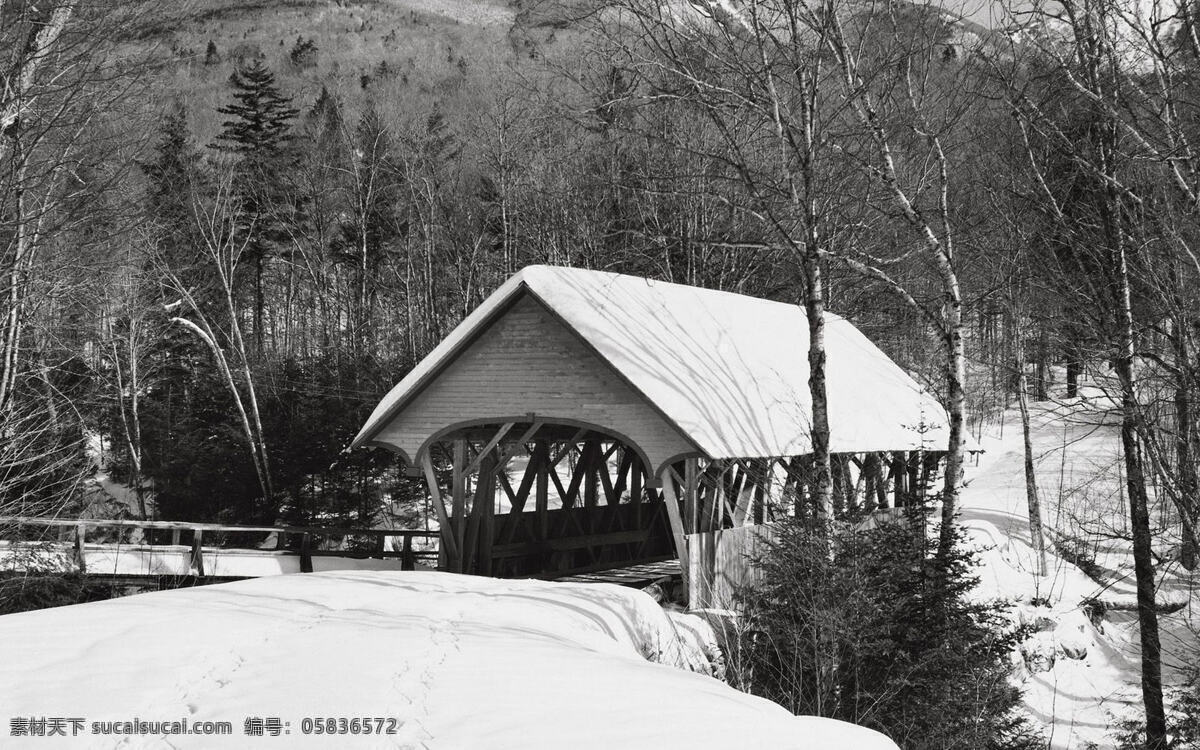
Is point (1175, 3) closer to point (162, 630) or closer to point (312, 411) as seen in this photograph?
point (162, 630)

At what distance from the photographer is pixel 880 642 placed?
8164mm

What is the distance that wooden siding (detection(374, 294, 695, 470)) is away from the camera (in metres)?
12.3

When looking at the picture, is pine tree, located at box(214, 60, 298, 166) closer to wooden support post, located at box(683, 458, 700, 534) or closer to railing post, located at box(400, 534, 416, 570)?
railing post, located at box(400, 534, 416, 570)

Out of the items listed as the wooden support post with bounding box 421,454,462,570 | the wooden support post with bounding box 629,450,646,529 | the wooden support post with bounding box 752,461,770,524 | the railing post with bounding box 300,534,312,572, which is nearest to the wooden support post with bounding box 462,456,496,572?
the wooden support post with bounding box 421,454,462,570

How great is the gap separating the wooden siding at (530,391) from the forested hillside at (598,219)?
1725 millimetres

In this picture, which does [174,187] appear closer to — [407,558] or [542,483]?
[407,558]

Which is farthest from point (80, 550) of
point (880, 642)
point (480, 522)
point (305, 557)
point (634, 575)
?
point (880, 642)

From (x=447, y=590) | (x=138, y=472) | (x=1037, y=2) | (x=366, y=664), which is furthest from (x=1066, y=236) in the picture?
(x=138, y=472)

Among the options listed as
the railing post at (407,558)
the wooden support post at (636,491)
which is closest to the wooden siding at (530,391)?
the railing post at (407,558)

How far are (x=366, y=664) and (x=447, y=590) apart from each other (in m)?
3.73

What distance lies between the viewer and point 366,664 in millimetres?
5879

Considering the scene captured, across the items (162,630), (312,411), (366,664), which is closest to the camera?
(366,664)

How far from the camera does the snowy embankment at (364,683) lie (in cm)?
491

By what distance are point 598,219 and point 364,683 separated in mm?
23126
